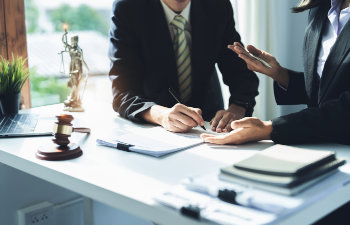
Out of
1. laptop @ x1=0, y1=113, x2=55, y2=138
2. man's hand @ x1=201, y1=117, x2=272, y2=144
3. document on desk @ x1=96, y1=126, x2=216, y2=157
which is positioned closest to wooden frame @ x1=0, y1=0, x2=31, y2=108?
laptop @ x1=0, y1=113, x2=55, y2=138

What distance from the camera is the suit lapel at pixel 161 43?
168cm

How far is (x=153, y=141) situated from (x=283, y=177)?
19.2 inches

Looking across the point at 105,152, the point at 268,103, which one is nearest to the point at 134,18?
the point at 105,152

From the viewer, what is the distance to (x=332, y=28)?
1403 mm

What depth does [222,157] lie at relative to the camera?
108 cm

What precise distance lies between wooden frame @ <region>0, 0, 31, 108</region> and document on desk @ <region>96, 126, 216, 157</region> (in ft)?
2.96

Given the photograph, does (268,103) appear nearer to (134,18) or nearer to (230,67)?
(230,67)

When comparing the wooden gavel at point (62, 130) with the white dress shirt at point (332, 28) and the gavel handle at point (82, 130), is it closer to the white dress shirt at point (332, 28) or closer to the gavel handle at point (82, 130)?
the gavel handle at point (82, 130)

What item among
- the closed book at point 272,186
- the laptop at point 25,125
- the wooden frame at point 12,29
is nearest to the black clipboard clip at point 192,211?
the closed book at point 272,186

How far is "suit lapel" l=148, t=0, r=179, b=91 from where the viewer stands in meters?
1.68

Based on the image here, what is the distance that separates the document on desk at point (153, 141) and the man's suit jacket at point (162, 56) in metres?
0.23

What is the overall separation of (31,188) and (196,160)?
83cm

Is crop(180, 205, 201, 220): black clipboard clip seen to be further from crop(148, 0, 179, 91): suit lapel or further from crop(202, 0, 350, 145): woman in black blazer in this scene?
crop(148, 0, 179, 91): suit lapel

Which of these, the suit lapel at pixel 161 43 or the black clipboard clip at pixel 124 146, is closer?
the black clipboard clip at pixel 124 146
